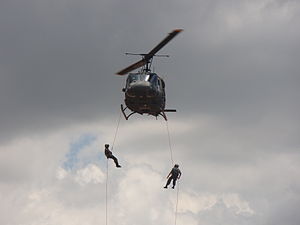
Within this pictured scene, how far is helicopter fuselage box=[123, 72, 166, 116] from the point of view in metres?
66.8

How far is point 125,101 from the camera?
68188 millimetres

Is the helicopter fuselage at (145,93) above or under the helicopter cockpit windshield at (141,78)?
under

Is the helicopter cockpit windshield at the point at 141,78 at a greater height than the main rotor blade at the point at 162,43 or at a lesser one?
lesser

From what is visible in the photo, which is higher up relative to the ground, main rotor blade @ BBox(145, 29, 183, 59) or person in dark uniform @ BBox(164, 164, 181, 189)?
main rotor blade @ BBox(145, 29, 183, 59)

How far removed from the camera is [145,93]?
6669cm

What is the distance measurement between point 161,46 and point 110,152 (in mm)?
9655

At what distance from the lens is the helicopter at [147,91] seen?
66.8 metres

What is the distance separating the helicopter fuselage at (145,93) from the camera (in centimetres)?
6675

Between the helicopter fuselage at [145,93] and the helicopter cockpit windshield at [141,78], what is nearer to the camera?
the helicopter fuselage at [145,93]

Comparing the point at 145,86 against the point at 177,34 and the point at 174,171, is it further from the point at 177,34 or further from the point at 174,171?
the point at 174,171

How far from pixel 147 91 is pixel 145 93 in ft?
0.73

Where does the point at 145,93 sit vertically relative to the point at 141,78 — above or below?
below

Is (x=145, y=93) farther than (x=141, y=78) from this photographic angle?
No

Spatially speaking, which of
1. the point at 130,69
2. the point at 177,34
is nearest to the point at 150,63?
the point at 130,69
